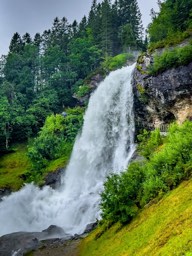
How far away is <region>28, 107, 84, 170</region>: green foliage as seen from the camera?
190 ft

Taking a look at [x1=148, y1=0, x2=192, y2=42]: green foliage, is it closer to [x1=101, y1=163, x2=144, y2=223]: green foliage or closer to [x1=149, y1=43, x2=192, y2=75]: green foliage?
[x1=149, y1=43, x2=192, y2=75]: green foliage

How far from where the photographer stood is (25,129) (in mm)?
71938

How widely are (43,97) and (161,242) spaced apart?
66.6m

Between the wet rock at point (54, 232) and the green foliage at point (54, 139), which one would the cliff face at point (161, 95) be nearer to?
the green foliage at point (54, 139)

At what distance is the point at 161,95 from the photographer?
4341cm

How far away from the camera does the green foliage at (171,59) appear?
41.9m

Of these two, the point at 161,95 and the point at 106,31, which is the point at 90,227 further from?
the point at 106,31

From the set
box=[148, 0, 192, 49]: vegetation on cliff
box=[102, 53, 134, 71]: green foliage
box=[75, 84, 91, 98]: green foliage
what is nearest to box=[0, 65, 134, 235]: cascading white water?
box=[148, 0, 192, 49]: vegetation on cliff

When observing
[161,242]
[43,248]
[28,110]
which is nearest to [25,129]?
[28,110]

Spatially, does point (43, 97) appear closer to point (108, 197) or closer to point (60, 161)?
point (60, 161)

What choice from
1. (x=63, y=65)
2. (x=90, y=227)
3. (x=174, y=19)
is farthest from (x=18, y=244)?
(x=63, y=65)

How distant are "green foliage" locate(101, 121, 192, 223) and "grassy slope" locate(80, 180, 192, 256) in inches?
38.8

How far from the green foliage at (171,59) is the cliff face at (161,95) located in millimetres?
664

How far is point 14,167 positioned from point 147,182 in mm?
40765
